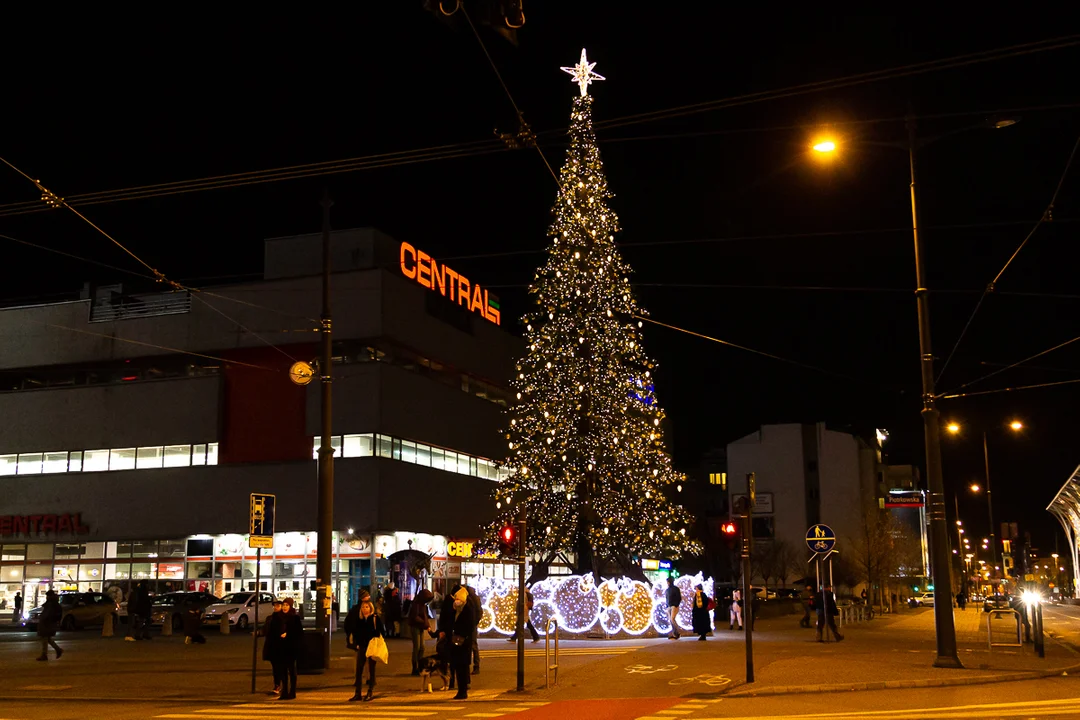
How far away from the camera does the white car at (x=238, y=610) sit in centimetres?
4147

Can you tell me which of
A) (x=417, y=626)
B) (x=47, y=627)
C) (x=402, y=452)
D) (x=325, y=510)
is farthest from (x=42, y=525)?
(x=417, y=626)

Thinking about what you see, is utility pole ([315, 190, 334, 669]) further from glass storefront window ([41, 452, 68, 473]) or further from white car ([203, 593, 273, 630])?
glass storefront window ([41, 452, 68, 473])

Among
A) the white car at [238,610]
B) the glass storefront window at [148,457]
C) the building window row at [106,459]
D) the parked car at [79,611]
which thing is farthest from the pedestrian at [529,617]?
the glass storefront window at [148,457]

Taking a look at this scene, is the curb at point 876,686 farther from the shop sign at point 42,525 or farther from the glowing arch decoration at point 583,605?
the shop sign at point 42,525

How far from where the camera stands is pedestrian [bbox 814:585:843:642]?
99.5 ft

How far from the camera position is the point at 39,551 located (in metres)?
53.1

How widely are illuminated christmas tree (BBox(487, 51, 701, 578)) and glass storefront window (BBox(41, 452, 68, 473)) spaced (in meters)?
27.9

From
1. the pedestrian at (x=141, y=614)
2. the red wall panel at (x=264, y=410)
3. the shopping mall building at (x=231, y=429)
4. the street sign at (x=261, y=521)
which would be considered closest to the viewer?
the street sign at (x=261, y=521)

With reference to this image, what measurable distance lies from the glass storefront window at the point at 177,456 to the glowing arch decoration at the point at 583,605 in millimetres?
24038

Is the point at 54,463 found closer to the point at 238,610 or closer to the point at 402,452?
the point at 238,610

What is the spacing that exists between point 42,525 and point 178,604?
42.2ft

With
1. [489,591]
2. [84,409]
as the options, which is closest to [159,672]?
[489,591]

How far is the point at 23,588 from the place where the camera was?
53188mm

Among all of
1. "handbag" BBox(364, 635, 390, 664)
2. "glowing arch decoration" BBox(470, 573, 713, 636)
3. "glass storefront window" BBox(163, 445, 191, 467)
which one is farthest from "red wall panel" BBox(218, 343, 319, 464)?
"handbag" BBox(364, 635, 390, 664)
